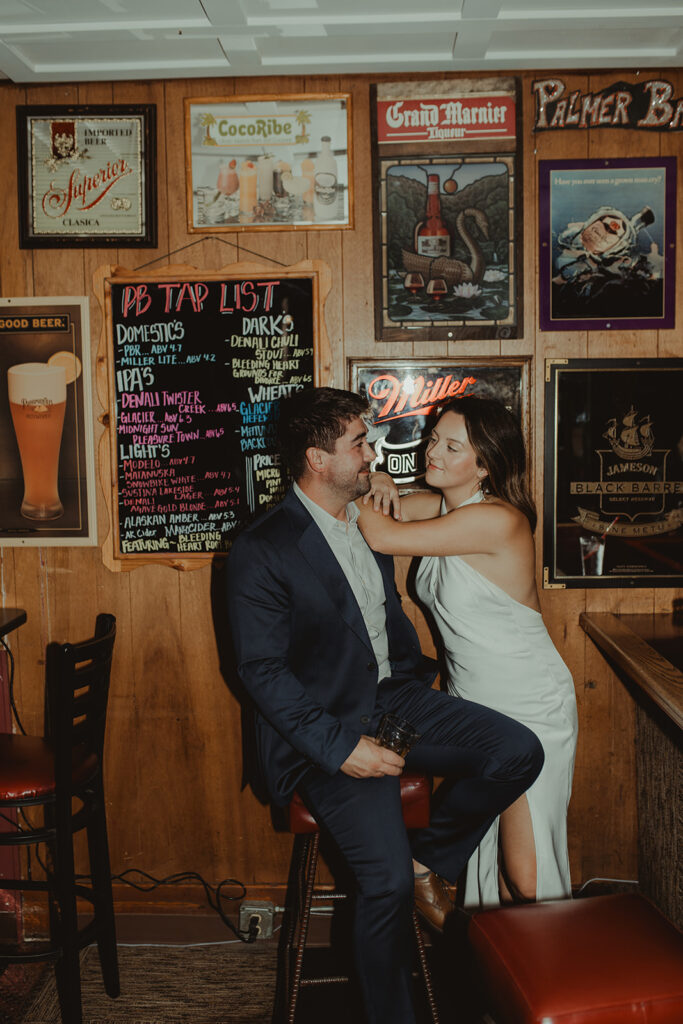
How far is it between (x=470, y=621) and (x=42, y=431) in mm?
1797

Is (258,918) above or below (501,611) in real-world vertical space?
below

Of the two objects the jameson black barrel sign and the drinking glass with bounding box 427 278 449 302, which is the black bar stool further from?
the drinking glass with bounding box 427 278 449 302

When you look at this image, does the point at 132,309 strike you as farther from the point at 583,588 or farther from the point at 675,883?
the point at 675,883

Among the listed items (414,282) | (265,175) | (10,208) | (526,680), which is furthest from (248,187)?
(526,680)

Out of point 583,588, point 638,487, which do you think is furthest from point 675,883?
point 638,487

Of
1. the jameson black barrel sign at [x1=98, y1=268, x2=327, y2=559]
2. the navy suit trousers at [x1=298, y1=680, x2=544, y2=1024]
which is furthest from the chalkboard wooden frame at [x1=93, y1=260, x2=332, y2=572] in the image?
the navy suit trousers at [x1=298, y1=680, x2=544, y2=1024]

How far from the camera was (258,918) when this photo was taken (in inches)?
115

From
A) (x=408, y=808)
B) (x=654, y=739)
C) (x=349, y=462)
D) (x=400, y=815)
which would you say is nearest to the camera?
(x=400, y=815)

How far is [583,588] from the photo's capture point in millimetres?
2977

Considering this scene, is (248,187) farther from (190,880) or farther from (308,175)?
(190,880)

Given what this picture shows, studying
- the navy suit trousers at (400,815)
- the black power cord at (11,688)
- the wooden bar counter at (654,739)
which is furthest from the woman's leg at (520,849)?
the black power cord at (11,688)

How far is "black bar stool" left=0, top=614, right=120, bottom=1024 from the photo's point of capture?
226 cm

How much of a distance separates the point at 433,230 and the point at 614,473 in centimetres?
114

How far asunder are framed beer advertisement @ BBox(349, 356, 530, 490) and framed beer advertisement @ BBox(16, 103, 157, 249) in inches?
39.3
